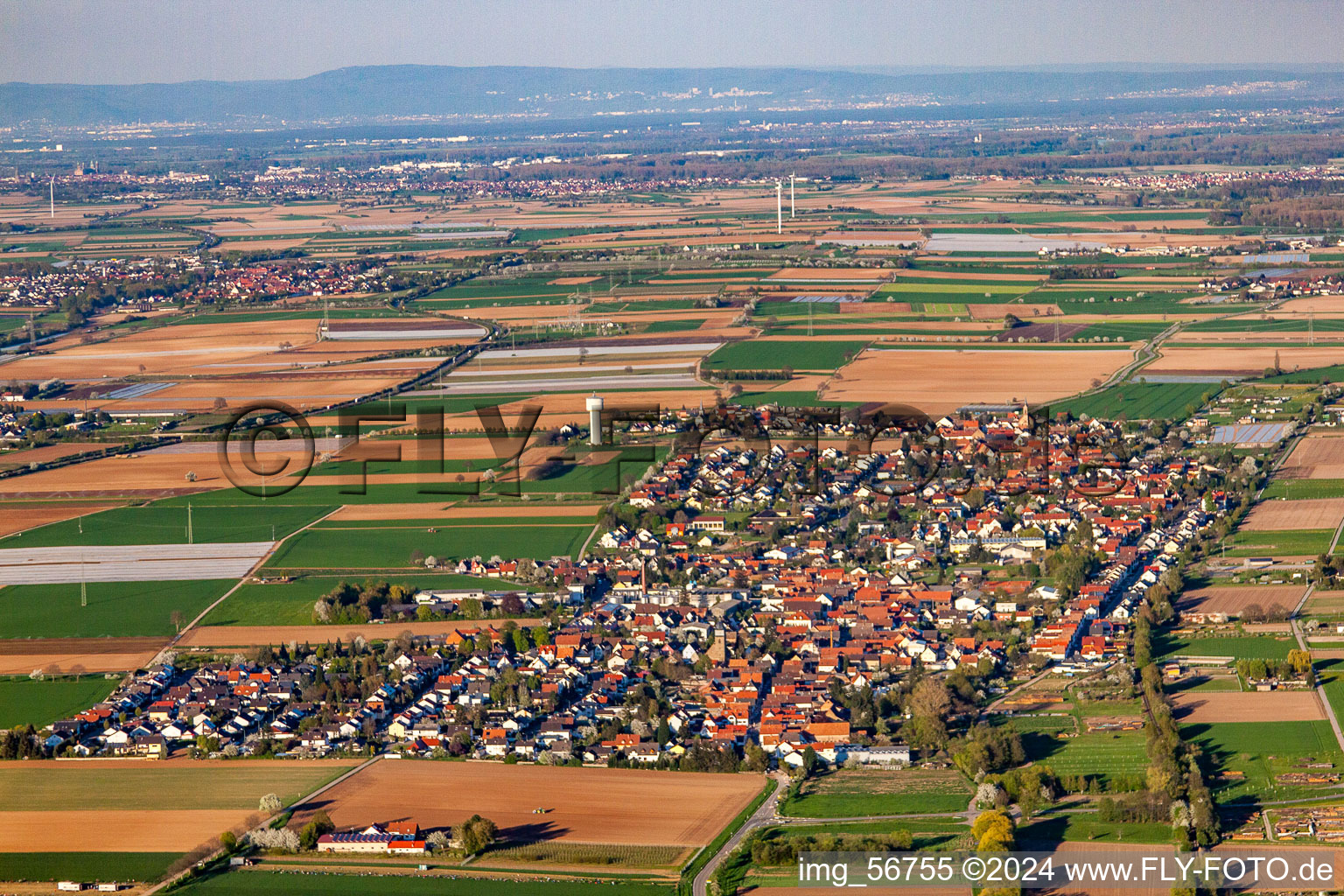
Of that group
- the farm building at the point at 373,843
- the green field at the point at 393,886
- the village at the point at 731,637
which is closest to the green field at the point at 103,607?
the village at the point at 731,637

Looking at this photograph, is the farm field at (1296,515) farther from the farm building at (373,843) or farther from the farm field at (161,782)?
the farm building at (373,843)

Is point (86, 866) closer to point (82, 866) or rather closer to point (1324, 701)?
point (82, 866)

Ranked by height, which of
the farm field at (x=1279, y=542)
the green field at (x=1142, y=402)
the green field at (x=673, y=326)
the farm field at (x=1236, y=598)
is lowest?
Result: the farm field at (x=1236, y=598)

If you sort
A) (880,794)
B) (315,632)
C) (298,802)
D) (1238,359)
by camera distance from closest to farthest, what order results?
(880,794) < (298,802) < (315,632) < (1238,359)

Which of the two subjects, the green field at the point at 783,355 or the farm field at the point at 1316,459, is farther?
the green field at the point at 783,355

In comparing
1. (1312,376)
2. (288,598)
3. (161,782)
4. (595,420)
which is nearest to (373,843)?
(161,782)

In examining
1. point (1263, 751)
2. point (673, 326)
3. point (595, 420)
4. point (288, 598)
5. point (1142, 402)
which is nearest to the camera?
point (1263, 751)

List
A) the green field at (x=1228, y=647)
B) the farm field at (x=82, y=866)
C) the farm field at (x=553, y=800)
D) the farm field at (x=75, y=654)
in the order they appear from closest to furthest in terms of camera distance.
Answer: the farm field at (x=82, y=866) → the farm field at (x=553, y=800) → the green field at (x=1228, y=647) → the farm field at (x=75, y=654)
